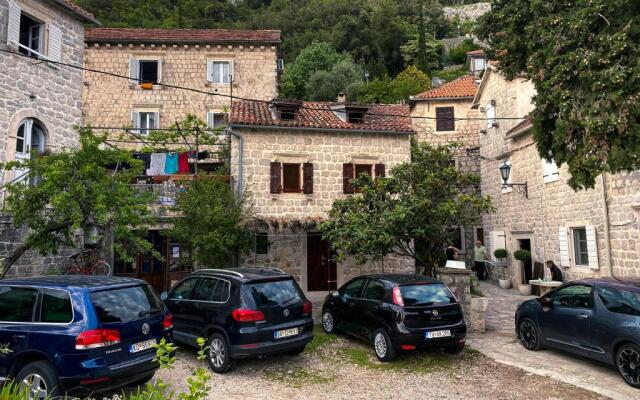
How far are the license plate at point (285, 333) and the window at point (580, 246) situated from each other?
11004 mm

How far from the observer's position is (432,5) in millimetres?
64938

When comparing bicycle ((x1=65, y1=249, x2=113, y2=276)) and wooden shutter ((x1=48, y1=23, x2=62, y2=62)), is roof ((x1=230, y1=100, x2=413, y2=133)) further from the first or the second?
bicycle ((x1=65, y1=249, x2=113, y2=276))

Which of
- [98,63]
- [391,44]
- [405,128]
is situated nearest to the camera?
[405,128]

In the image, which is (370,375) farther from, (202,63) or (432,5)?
(432,5)

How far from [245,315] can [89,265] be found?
7457 millimetres

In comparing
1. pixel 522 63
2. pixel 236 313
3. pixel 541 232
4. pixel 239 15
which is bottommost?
pixel 236 313

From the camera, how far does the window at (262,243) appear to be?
14.5 m

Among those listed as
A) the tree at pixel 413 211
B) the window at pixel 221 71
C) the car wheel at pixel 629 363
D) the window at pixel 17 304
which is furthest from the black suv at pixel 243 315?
the window at pixel 221 71

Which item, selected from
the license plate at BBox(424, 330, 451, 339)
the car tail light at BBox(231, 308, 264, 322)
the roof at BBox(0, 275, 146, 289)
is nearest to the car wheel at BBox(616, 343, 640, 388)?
the license plate at BBox(424, 330, 451, 339)

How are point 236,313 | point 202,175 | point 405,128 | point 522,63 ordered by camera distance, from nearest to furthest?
point 236,313, point 522,63, point 202,175, point 405,128

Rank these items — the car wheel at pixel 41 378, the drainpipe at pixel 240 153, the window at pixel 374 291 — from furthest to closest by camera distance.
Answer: the drainpipe at pixel 240 153 < the window at pixel 374 291 < the car wheel at pixel 41 378

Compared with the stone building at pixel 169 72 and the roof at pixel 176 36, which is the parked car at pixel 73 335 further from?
the roof at pixel 176 36

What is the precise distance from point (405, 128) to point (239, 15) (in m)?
47.1

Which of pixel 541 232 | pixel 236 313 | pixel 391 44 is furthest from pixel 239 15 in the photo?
pixel 236 313
